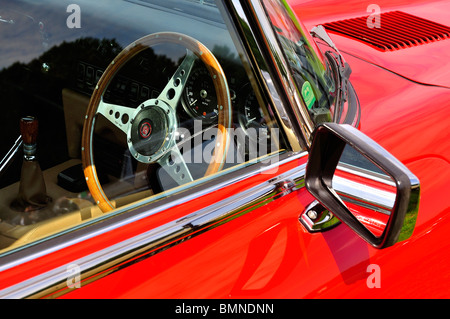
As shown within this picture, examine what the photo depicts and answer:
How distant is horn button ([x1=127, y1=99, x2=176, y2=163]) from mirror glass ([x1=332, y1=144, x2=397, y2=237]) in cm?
51

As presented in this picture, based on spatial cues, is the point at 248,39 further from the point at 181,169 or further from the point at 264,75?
the point at 181,169

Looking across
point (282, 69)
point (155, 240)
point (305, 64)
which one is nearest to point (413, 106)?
point (305, 64)

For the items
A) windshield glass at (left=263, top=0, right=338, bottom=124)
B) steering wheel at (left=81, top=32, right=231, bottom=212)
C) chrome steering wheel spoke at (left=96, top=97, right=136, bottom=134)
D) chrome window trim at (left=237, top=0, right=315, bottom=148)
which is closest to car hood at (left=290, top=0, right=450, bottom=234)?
windshield glass at (left=263, top=0, right=338, bottom=124)

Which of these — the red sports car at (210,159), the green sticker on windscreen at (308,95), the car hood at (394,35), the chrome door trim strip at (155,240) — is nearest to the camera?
the chrome door trim strip at (155,240)

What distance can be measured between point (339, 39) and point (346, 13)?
1.42ft

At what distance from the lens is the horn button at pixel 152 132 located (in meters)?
1.72

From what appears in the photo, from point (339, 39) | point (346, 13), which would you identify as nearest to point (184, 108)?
point (339, 39)

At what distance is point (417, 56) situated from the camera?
245 cm

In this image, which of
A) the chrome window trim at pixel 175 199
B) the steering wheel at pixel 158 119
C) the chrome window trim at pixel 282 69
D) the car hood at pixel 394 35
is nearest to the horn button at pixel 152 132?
the steering wheel at pixel 158 119

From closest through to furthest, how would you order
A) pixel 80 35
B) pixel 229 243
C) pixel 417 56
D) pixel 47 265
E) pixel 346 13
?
pixel 47 265 → pixel 229 243 → pixel 80 35 → pixel 417 56 → pixel 346 13

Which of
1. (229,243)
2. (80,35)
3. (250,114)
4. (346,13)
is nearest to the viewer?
(229,243)

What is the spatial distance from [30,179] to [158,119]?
44 cm

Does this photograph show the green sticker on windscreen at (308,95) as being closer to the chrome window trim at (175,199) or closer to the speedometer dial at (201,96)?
the chrome window trim at (175,199)

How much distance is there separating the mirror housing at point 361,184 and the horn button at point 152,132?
0.48 metres
